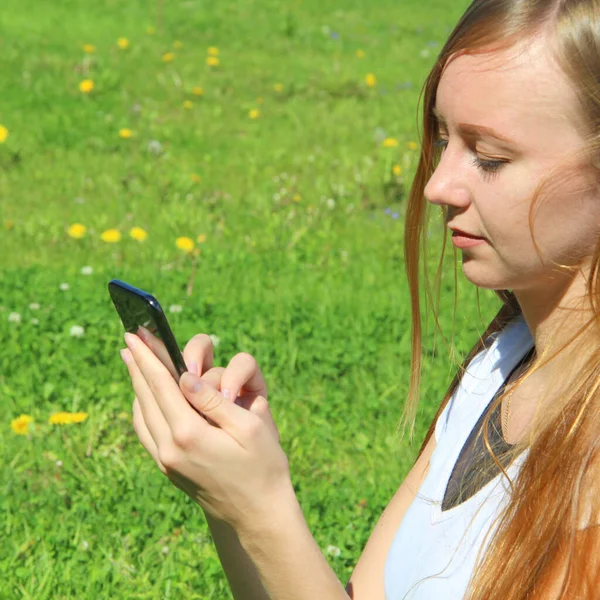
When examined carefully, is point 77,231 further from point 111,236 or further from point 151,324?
point 151,324

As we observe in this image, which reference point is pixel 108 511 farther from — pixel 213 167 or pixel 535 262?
pixel 213 167

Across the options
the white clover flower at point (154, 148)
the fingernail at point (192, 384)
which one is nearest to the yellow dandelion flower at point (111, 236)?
the white clover flower at point (154, 148)

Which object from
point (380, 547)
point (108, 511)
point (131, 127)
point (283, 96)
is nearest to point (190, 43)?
point (283, 96)

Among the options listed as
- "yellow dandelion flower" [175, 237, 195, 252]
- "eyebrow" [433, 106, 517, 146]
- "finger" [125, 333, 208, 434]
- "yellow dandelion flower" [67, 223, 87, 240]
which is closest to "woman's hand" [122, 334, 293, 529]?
"finger" [125, 333, 208, 434]

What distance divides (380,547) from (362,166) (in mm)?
4232

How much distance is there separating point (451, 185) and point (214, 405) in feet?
1.67

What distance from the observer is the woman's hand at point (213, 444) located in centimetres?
154

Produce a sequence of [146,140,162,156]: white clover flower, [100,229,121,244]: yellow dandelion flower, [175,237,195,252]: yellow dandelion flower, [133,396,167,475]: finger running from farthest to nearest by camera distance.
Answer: [146,140,162,156]: white clover flower < [100,229,121,244]: yellow dandelion flower < [175,237,195,252]: yellow dandelion flower < [133,396,167,475]: finger

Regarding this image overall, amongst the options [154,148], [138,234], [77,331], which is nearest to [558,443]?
[77,331]

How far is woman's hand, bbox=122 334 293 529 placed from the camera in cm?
154

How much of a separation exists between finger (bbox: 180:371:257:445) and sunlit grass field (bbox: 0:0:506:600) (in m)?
0.64

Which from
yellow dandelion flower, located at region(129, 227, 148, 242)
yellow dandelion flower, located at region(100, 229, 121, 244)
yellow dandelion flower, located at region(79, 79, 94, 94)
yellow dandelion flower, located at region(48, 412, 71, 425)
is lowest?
yellow dandelion flower, located at region(79, 79, 94, 94)

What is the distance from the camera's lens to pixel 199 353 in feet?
5.81

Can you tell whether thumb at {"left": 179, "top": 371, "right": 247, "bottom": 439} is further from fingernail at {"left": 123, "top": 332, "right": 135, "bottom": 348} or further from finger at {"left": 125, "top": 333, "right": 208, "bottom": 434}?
fingernail at {"left": 123, "top": 332, "right": 135, "bottom": 348}
